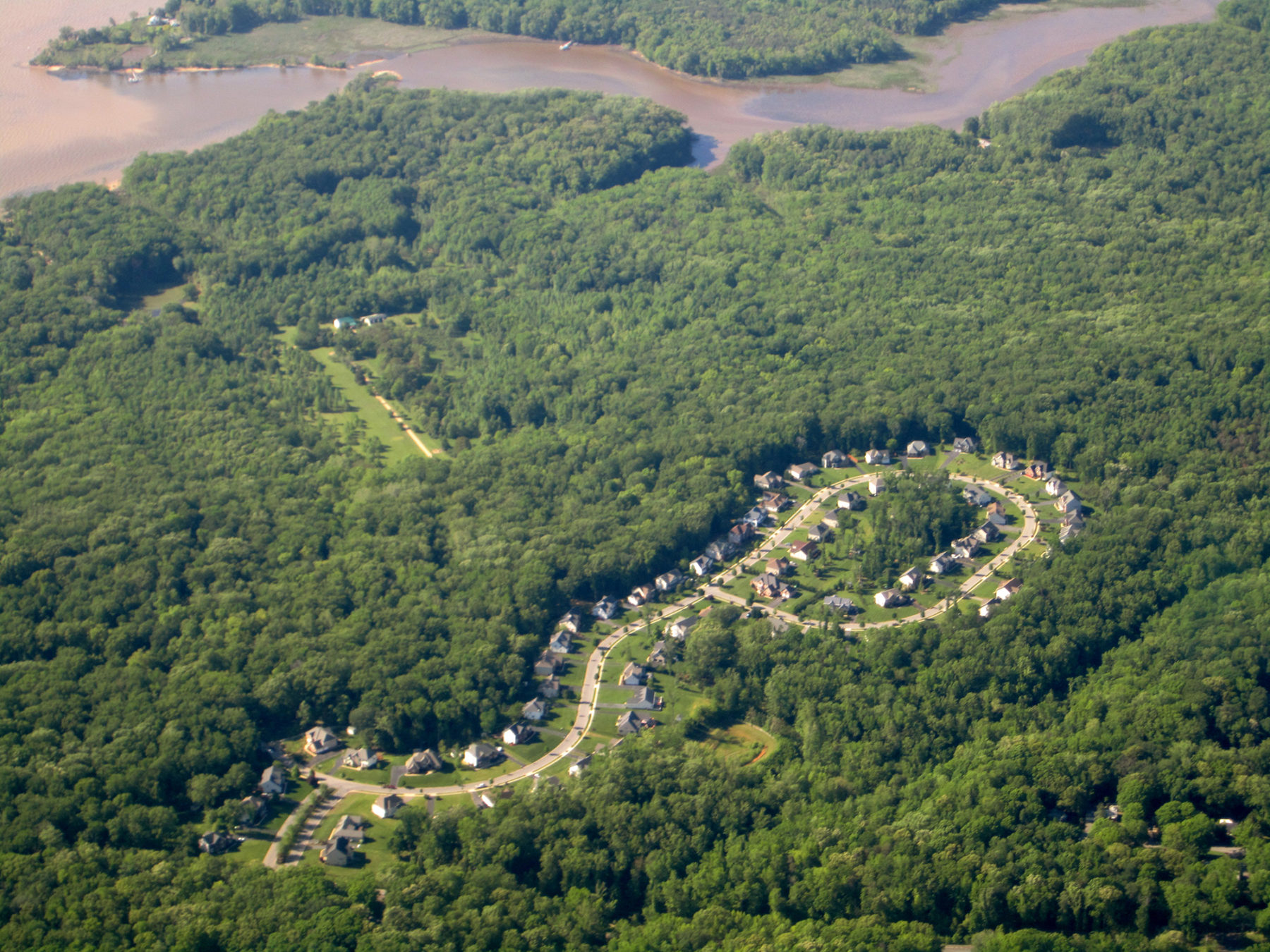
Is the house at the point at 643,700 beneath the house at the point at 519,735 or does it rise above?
above

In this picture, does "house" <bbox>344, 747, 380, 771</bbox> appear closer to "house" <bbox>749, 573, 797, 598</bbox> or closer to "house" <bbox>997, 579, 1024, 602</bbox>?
"house" <bbox>749, 573, 797, 598</bbox>

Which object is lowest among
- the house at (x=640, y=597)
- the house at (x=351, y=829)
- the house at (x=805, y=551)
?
the house at (x=351, y=829)

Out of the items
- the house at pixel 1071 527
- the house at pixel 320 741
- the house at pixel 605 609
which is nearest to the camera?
the house at pixel 320 741

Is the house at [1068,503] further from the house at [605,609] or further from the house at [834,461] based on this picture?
the house at [605,609]

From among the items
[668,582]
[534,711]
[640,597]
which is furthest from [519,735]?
[668,582]

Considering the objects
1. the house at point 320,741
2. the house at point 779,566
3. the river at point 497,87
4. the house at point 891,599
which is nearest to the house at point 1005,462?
the house at point 891,599

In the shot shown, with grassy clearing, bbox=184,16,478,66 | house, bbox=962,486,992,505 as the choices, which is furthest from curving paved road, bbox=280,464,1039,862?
grassy clearing, bbox=184,16,478,66

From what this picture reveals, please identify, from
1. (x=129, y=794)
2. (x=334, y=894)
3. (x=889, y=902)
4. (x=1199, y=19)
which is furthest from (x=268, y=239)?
(x=1199, y=19)
